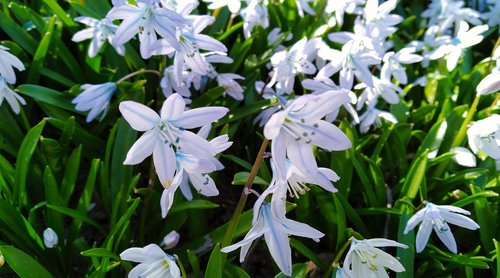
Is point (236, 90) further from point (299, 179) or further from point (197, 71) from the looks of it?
point (299, 179)

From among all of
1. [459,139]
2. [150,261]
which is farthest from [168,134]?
[459,139]

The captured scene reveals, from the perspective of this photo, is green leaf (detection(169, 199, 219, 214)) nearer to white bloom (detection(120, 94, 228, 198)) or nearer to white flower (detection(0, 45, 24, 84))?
white bloom (detection(120, 94, 228, 198))

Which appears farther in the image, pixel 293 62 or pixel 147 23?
pixel 293 62

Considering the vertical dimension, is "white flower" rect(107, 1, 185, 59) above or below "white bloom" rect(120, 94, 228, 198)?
above

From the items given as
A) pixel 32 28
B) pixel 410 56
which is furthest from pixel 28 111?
pixel 410 56

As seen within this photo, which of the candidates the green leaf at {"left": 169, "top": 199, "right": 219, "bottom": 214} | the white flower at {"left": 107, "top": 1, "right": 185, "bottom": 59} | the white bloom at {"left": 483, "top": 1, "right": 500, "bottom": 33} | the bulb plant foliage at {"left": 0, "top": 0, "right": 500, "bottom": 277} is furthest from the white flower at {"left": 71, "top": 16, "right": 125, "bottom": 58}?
the white bloom at {"left": 483, "top": 1, "right": 500, "bottom": 33}

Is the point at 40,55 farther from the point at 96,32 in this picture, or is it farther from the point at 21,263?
the point at 21,263
